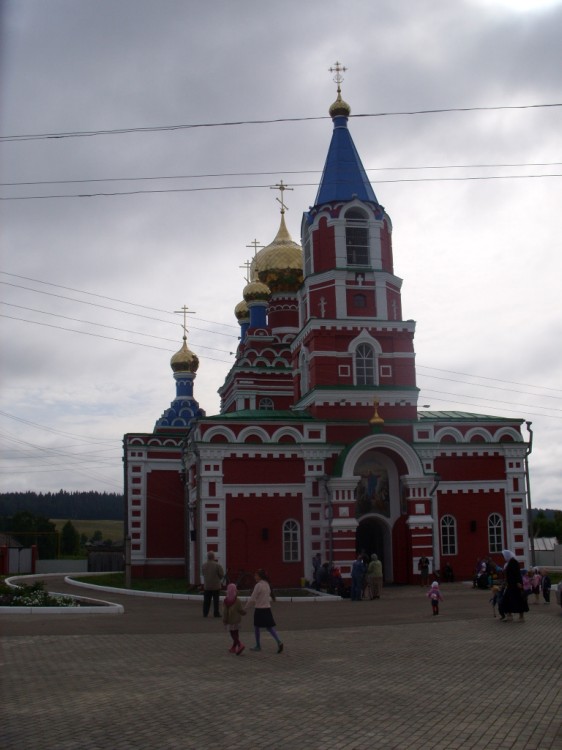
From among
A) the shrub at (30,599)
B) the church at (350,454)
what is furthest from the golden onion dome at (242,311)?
the shrub at (30,599)

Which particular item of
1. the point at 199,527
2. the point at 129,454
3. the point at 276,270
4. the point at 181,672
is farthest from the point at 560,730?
the point at 276,270

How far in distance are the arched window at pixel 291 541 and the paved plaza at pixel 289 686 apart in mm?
10957

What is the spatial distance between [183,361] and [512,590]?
28479mm

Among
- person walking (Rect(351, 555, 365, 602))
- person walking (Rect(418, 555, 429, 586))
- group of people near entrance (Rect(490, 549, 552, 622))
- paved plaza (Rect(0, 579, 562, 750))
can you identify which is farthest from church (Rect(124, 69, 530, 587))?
paved plaza (Rect(0, 579, 562, 750))

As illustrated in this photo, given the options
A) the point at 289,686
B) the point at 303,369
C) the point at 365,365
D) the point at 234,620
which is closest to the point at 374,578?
the point at 365,365

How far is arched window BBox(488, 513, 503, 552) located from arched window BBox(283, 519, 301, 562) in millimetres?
7117

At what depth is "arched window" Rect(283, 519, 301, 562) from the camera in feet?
92.8

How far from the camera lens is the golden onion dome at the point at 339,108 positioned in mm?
32281

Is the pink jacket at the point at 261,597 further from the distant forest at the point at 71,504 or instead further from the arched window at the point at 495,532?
the distant forest at the point at 71,504

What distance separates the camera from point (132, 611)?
67.8ft

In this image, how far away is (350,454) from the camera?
2758 centimetres

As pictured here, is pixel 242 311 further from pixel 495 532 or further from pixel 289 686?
pixel 289 686

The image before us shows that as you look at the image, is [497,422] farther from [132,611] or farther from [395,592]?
[132,611]

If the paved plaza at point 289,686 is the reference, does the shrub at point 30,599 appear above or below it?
above
